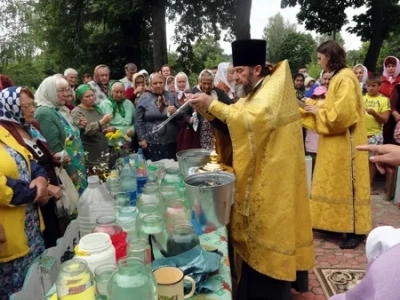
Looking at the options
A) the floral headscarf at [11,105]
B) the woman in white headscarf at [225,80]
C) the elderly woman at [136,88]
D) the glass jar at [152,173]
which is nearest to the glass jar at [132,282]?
the glass jar at [152,173]

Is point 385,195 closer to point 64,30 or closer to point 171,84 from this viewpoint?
point 171,84

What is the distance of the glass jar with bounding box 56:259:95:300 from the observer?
3.80ft

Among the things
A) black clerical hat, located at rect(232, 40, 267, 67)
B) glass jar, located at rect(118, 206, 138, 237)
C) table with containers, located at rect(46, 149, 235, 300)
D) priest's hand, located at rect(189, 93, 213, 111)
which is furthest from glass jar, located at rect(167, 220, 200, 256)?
black clerical hat, located at rect(232, 40, 267, 67)

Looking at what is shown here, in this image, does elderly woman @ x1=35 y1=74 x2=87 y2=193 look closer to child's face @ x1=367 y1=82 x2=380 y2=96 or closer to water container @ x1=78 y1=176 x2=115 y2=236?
water container @ x1=78 y1=176 x2=115 y2=236

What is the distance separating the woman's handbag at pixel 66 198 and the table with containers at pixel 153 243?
0.63 meters

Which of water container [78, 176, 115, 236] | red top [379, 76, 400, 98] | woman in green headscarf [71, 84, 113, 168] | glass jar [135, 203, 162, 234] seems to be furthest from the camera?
red top [379, 76, 400, 98]

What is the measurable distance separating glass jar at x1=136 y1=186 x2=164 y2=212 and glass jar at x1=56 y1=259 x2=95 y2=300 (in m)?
0.61

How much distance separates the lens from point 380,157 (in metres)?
1.52

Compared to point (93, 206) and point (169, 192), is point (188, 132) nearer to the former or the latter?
point (169, 192)

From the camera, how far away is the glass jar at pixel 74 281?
116cm

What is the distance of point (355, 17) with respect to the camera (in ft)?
53.6

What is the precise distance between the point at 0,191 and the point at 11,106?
65cm

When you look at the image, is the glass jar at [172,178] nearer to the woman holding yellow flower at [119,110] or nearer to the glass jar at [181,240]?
the glass jar at [181,240]

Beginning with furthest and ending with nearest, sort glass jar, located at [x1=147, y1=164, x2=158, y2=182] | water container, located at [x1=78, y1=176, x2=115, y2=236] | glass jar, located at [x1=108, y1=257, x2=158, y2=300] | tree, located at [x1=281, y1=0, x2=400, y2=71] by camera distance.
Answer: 1. tree, located at [x1=281, y1=0, x2=400, y2=71]
2. glass jar, located at [x1=147, y1=164, x2=158, y2=182]
3. water container, located at [x1=78, y1=176, x2=115, y2=236]
4. glass jar, located at [x1=108, y1=257, x2=158, y2=300]
